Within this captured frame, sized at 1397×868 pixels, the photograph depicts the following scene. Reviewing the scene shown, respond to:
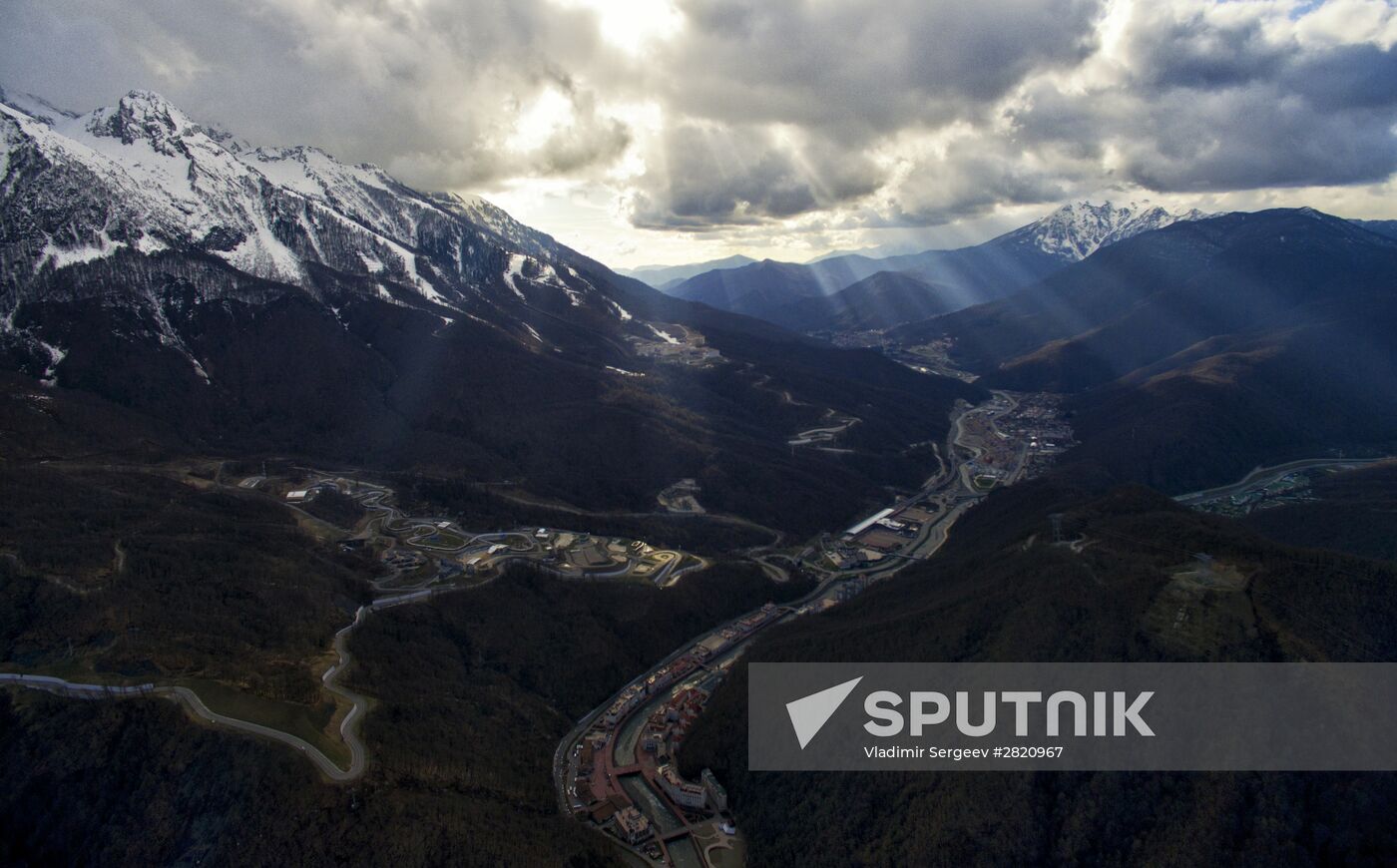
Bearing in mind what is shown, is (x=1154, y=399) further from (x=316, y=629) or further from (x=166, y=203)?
(x=166, y=203)

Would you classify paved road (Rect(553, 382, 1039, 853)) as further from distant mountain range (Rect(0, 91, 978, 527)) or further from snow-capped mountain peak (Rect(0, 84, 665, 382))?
snow-capped mountain peak (Rect(0, 84, 665, 382))


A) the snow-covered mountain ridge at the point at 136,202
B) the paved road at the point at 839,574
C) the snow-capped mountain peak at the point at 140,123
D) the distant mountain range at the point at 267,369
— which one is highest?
the snow-capped mountain peak at the point at 140,123

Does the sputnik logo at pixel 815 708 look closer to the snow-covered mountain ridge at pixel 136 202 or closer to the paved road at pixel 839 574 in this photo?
the paved road at pixel 839 574

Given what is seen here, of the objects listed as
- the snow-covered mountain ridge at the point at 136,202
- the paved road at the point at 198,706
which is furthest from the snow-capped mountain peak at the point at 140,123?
the paved road at the point at 198,706

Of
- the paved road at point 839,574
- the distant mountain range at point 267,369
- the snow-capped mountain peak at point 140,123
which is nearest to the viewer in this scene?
the paved road at point 839,574

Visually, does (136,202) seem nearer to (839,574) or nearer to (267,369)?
(267,369)

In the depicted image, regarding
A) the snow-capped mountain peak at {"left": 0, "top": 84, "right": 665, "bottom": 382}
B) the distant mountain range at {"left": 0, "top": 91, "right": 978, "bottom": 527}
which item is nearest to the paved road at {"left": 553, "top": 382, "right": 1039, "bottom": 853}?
the distant mountain range at {"left": 0, "top": 91, "right": 978, "bottom": 527}

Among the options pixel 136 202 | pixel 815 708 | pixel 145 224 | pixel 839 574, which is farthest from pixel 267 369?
pixel 815 708
